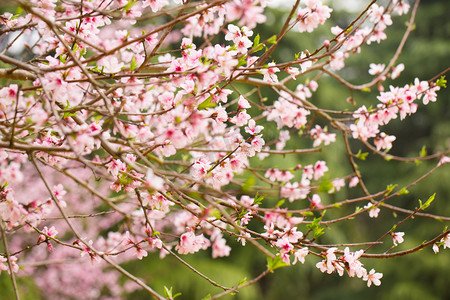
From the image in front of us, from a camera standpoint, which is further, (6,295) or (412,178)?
(412,178)

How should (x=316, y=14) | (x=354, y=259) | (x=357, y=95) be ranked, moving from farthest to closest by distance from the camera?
(x=357, y=95)
(x=316, y=14)
(x=354, y=259)

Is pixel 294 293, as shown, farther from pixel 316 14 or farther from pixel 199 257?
pixel 316 14

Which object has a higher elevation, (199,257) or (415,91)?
(199,257)

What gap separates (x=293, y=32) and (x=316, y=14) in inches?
235

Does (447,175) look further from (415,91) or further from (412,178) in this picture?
(415,91)

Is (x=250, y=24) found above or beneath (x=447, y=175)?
beneath

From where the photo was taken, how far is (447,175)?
6820mm

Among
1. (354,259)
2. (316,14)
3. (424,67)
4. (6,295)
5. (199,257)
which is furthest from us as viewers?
(424,67)

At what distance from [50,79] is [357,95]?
8680 mm

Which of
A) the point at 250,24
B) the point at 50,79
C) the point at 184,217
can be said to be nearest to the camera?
the point at 250,24

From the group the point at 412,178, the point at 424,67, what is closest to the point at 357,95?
the point at 424,67

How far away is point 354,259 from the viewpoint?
4.65 feet

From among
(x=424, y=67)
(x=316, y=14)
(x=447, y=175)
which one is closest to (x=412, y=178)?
(x=447, y=175)

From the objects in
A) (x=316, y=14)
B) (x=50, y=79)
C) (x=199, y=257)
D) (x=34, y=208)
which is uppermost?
(x=199, y=257)
